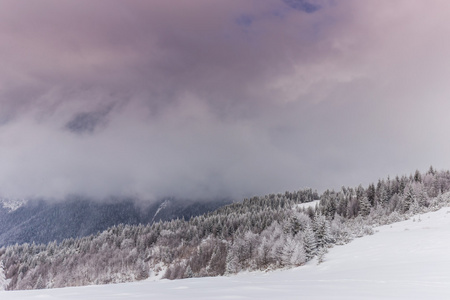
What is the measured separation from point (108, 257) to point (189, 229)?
141ft

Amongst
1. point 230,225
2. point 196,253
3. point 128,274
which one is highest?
point 230,225

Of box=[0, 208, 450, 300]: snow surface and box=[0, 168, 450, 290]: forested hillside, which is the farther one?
box=[0, 168, 450, 290]: forested hillside

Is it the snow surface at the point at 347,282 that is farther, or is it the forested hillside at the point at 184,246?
the forested hillside at the point at 184,246

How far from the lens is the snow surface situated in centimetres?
793

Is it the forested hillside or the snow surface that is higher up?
the snow surface

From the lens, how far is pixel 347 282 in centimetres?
1173

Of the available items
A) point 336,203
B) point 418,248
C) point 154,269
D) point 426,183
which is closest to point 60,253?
point 154,269

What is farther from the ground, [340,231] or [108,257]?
[340,231]

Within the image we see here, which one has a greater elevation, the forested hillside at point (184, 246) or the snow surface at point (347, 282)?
the snow surface at point (347, 282)

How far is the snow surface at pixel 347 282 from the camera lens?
7.93 m

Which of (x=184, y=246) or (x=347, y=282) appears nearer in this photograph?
(x=347, y=282)

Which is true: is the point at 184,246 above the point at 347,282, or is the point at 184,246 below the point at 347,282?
below

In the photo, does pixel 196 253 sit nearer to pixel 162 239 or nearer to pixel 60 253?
pixel 162 239

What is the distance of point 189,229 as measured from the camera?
14150 centimetres
